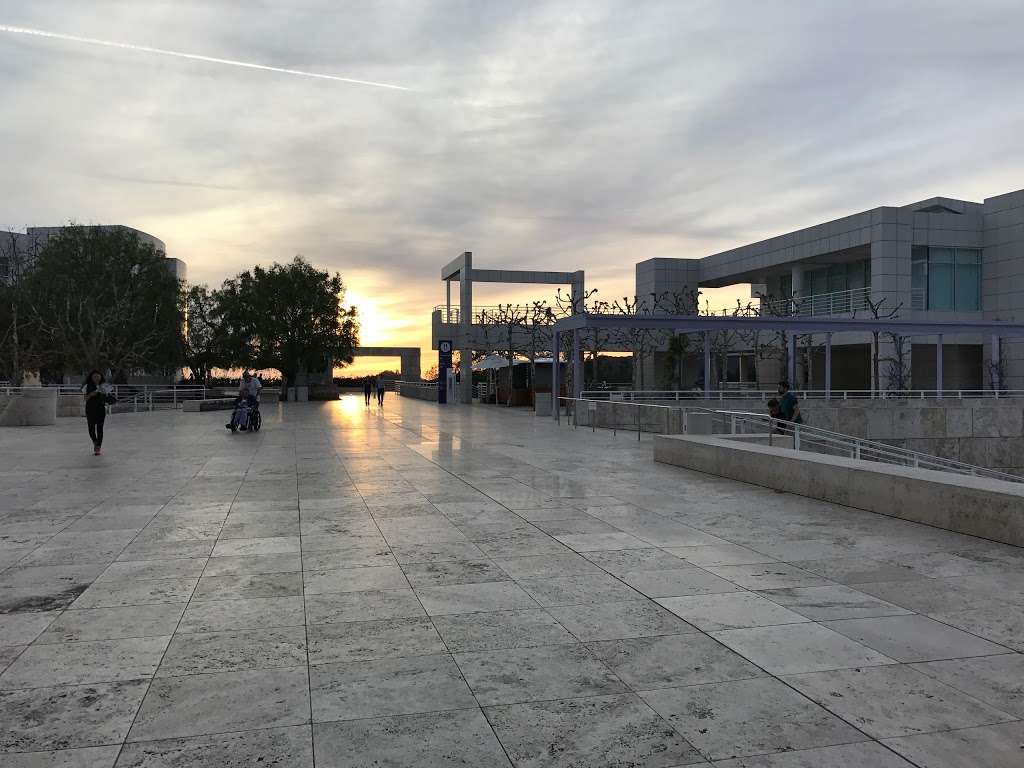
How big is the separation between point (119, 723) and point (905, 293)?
161 feet

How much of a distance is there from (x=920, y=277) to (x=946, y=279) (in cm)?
214

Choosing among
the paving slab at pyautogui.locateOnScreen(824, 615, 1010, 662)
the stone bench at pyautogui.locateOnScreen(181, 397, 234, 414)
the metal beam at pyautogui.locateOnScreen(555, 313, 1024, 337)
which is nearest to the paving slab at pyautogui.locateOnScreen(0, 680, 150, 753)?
the paving slab at pyautogui.locateOnScreen(824, 615, 1010, 662)

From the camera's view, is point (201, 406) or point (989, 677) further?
point (201, 406)

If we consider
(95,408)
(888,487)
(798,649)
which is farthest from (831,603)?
(95,408)

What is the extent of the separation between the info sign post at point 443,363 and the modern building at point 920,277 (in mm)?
17708

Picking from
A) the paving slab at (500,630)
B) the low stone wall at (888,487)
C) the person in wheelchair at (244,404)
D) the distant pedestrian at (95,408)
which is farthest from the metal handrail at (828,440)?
the person in wheelchair at (244,404)

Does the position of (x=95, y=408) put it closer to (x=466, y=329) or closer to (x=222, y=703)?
(x=222, y=703)

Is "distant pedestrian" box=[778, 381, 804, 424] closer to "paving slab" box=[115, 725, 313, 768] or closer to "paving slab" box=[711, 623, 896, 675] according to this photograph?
"paving slab" box=[711, 623, 896, 675]

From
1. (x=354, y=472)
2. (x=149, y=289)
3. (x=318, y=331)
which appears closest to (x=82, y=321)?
(x=149, y=289)

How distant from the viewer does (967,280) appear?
1892 inches

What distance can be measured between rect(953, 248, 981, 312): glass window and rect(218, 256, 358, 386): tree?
3764 centimetres

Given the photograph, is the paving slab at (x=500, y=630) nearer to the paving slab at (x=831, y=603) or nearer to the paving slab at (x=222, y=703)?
the paving slab at (x=222, y=703)

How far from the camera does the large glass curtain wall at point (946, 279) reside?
153 ft

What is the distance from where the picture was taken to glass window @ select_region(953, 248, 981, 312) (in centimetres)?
4791
